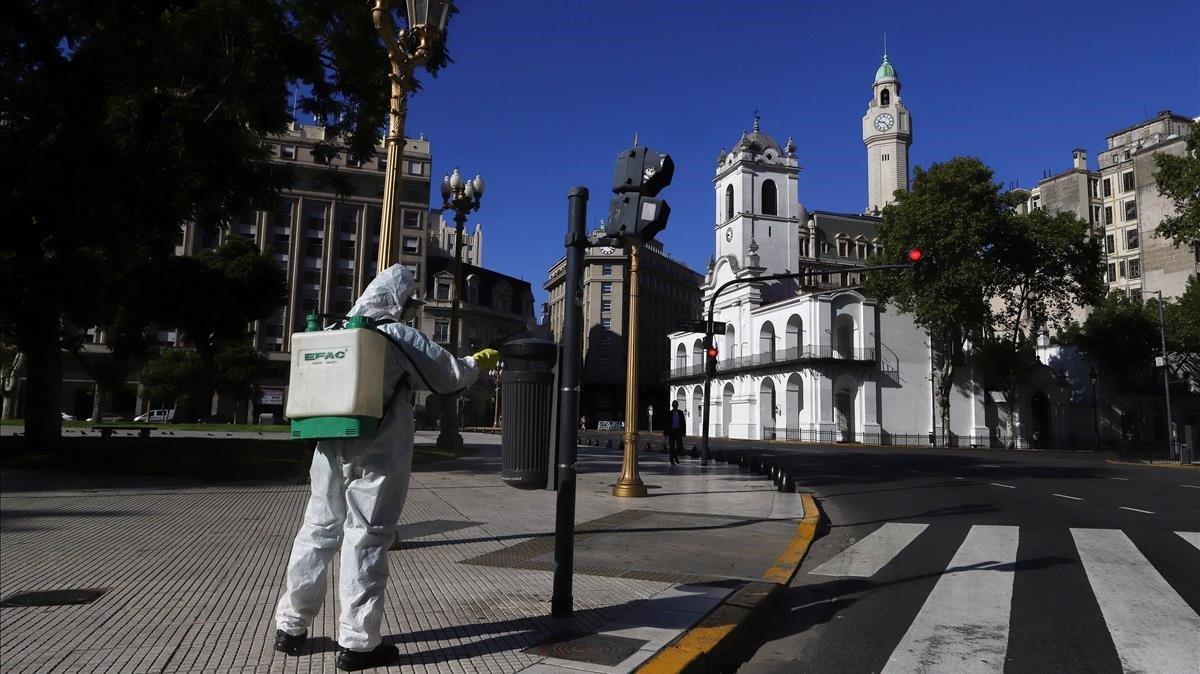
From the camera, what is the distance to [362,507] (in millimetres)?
3412

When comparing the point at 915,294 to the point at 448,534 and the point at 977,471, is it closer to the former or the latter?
the point at 977,471

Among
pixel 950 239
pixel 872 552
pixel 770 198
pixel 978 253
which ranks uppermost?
pixel 770 198

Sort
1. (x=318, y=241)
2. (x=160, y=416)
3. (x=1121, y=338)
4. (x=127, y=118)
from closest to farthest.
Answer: (x=127, y=118) < (x=1121, y=338) < (x=160, y=416) < (x=318, y=241)

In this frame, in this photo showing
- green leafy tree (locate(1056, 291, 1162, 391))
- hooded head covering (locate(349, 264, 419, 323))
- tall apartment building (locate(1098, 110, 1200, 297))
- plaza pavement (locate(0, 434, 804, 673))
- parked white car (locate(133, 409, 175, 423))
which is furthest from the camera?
tall apartment building (locate(1098, 110, 1200, 297))

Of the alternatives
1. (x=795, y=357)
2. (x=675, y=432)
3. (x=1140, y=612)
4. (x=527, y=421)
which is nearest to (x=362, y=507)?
(x=527, y=421)

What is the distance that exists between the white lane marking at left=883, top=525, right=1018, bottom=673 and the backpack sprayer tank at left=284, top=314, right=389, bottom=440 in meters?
2.90

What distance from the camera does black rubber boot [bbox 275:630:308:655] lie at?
3.45 meters

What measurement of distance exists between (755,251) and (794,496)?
1985 inches

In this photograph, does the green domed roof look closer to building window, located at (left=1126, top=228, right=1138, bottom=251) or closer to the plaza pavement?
building window, located at (left=1126, top=228, right=1138, bottom=251)

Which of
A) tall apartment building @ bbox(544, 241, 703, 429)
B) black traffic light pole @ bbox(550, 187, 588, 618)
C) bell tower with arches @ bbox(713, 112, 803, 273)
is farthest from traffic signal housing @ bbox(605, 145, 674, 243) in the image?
tall apartment building @ bbox(544, 241, 703, 429)

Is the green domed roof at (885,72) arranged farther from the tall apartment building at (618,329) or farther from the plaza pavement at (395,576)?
the plaza pavement at (395,576)

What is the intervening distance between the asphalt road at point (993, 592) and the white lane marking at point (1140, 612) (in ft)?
0.04

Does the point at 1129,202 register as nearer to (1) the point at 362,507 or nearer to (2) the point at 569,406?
(2) the point at 569,406

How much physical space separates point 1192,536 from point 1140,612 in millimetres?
4662
